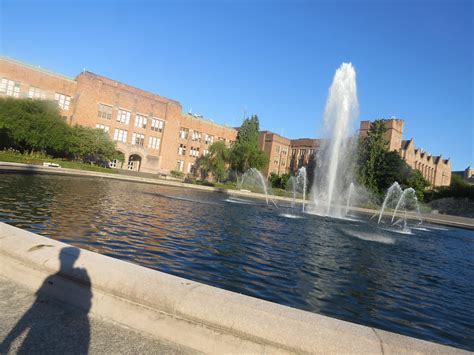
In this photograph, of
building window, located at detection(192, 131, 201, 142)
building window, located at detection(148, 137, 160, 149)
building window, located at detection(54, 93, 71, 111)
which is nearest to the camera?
building window, located at detection(54, 93, 71, 111)

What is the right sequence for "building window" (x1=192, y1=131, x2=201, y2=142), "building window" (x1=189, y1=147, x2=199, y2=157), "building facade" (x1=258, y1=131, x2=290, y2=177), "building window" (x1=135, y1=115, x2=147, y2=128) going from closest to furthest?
"building window" (x1=135, y1=115, x2=147, y2=128) < "building window" (x1=189, y1=147, x2=199, y2=157) < "building window" (x1=192, y1=131, x2=201, y2=142) < "building facade" (x1=258, y1=131, x2=290, y2=177)

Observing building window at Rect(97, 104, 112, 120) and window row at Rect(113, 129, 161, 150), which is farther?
window row at Rect(113, 129, 161, 150)

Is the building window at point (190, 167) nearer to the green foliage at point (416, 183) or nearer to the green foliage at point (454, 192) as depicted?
the green foliage at point (416, 183)

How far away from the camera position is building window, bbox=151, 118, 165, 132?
189 ft

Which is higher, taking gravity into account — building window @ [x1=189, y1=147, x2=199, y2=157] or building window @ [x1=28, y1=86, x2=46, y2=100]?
building window @ [x1=28, y1=86, x2=46, y2=100]

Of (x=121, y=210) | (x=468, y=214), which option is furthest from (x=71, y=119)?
(x=468, y=214)

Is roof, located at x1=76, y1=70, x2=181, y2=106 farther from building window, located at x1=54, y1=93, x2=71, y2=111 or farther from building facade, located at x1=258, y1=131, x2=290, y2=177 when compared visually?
building facade, located at x1=258, y1=131, x2=290, y2=177

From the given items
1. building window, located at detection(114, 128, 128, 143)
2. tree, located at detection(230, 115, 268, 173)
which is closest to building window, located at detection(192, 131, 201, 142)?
tree, located at detection(230, 115, 268, 173)

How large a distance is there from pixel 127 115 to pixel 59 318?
5496 centimetres

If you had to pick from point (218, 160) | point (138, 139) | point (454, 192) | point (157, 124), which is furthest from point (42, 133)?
point (454, 192)

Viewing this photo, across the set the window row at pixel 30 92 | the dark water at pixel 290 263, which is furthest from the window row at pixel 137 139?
the dark water at pixel 290 263

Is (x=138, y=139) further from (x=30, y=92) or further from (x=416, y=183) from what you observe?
(x=416, y=183)

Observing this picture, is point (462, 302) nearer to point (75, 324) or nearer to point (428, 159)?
point (75, 324)

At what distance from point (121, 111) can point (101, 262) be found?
5401cm
